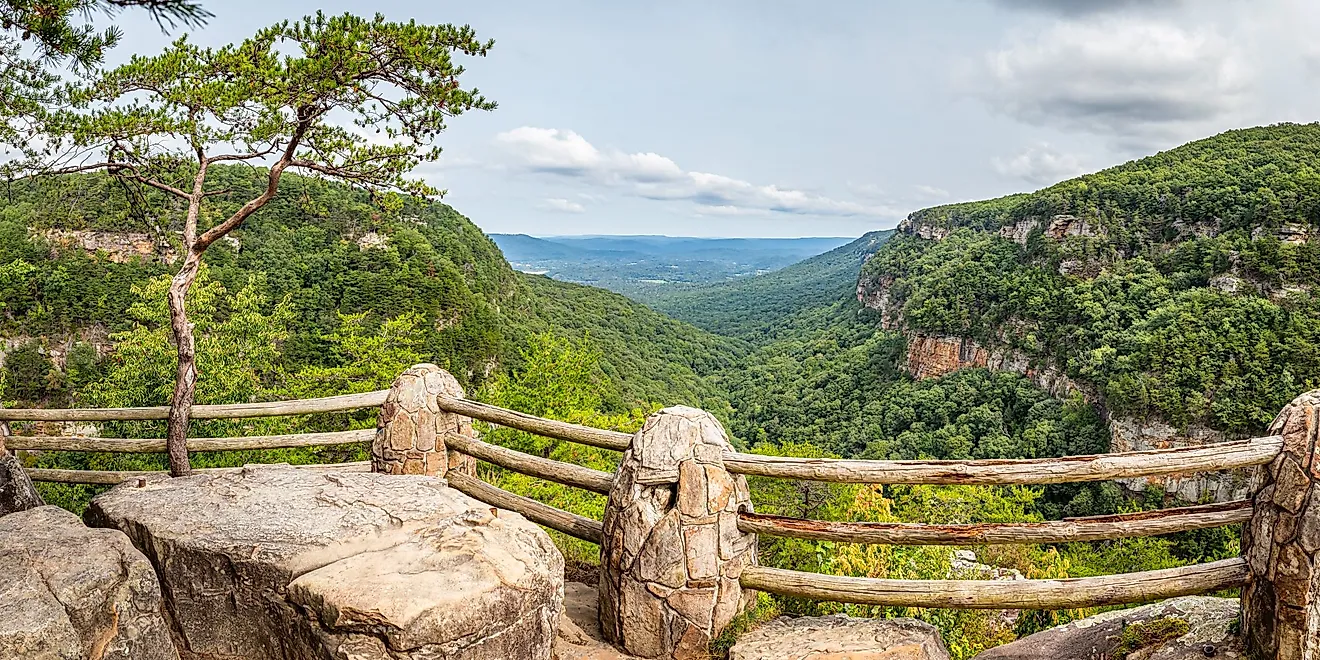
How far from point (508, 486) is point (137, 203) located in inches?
273

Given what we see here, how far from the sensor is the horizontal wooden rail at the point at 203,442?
500cm

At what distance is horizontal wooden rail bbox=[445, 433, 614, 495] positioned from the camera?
400cm

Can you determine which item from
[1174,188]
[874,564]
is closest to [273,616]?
[874,564]

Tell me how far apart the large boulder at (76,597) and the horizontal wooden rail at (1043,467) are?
2.50 m

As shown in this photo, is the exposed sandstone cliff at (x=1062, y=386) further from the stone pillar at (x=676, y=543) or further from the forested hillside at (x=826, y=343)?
the stone pillar at (x=676, y=543)

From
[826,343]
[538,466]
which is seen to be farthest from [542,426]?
[826,343]

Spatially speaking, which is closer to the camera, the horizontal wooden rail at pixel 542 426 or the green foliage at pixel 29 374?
the horizontal wooden rail at pixel 542 426

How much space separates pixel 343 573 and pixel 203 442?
135 inches

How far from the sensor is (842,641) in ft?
11.2

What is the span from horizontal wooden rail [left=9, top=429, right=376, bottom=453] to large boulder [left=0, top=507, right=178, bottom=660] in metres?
1.90

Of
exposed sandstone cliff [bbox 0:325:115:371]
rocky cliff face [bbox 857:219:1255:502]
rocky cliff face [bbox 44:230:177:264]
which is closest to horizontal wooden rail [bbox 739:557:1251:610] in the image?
rocky cliff face [bbox 857:219:1255:502]

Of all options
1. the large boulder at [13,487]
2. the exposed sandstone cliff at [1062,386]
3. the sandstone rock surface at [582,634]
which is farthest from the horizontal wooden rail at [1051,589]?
the exposed sandstone cliff at [1062,386]

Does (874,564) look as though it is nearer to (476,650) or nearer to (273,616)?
(476,650)

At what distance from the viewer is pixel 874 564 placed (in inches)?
218
